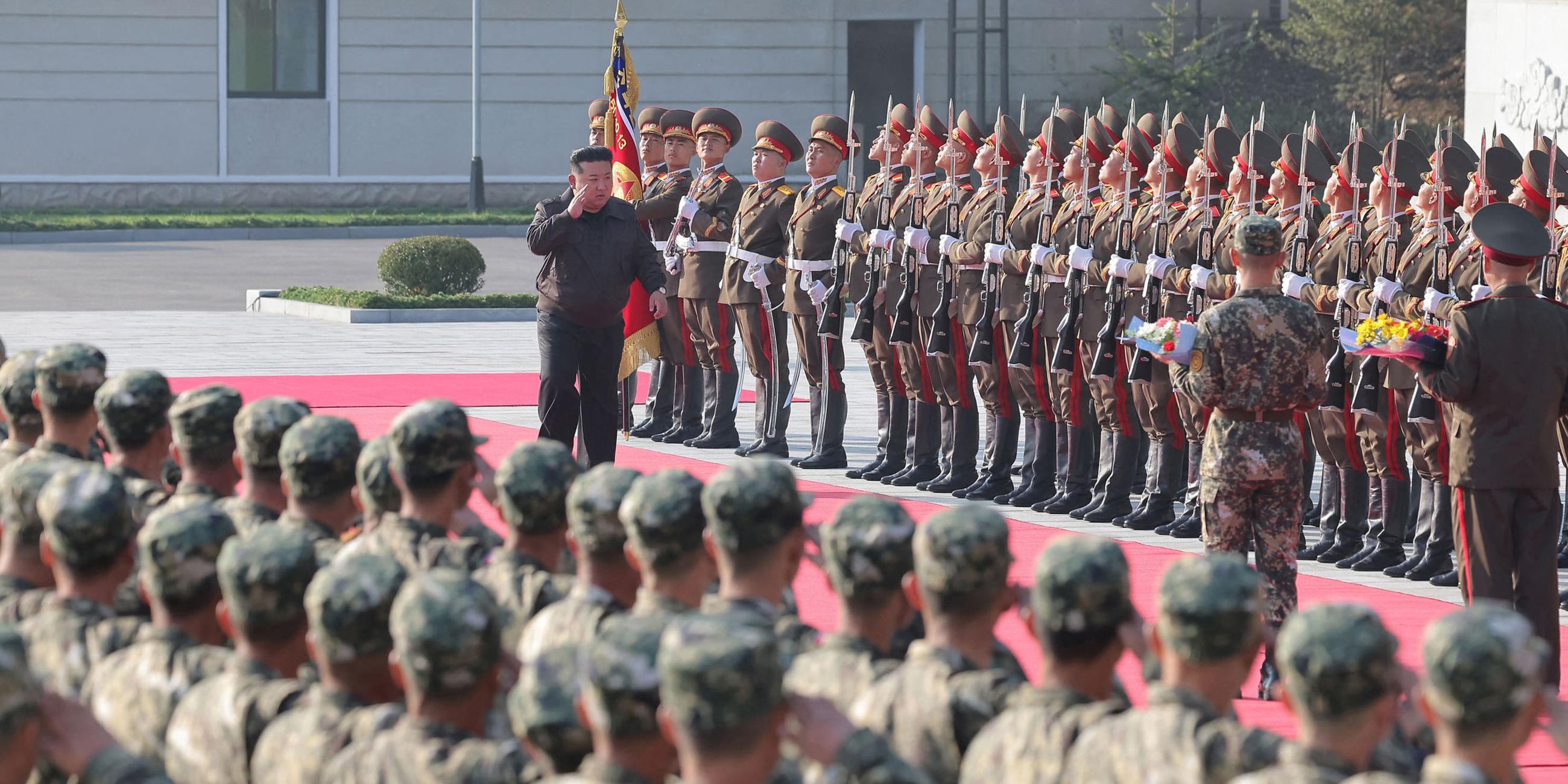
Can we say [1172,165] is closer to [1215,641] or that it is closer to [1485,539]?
[1485,539]

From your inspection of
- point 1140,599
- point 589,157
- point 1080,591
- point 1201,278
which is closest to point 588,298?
point 589,157

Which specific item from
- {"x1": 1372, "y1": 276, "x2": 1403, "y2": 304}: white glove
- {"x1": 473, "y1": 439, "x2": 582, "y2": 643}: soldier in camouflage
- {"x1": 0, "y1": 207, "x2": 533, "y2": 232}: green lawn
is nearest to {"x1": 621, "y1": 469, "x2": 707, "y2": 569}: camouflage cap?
{"x1": 473, "y1": 439, "x2": 582, "y2": 643}: soldier in camouflage

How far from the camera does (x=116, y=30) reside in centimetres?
3388

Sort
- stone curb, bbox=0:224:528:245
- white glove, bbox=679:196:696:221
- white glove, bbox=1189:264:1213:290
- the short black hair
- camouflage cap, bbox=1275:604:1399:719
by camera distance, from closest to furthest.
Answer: camouflage cap, bbox=1275:604:1399:719, white glove, bbox=1189:264:1213:290, the short black hair, white glove, bbox=679:196:696:221, stone curb, bbox=0:224:528:245

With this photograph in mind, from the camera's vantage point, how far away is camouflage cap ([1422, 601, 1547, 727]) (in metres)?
3.21

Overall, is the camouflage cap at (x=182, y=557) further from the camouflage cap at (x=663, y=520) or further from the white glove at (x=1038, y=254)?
the white glove at (x=1038, y=254)

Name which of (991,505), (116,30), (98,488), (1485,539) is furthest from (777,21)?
(98,488)

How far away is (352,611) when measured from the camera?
12.5ft

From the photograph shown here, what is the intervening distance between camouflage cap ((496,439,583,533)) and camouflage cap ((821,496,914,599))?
3.09 ft

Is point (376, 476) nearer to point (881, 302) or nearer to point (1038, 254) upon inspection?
point (1038, 254)

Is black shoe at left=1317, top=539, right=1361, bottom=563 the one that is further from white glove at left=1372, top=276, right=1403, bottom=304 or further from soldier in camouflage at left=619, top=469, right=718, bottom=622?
soldier in camouflage at left=619, top=469, right=718, bottom=622

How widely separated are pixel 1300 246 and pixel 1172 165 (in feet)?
3.24

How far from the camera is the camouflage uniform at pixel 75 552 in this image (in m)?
4.37

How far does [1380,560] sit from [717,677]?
6961 mm
